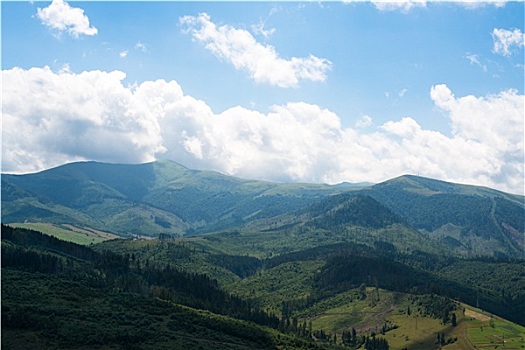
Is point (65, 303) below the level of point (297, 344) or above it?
above

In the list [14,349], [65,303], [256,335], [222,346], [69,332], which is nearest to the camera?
[14,349]

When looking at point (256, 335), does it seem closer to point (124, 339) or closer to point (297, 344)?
point (297, 344)

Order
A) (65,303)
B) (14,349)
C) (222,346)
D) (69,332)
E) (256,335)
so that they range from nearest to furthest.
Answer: (14,349)
(69,332)
(222,346)
(65,303)
(256,335)

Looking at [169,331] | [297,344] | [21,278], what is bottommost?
[297,344]

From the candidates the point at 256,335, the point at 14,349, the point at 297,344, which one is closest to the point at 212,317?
the point at 256,335

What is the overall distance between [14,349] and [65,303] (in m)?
58.0

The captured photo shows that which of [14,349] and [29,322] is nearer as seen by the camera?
[14,349]

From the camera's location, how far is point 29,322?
130000 mm

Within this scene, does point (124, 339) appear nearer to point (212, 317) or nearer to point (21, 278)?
point (212, 317)

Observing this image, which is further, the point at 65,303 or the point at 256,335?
the point at 256,335

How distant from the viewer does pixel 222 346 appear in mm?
152125

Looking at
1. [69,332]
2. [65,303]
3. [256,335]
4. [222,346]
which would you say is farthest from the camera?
[256,335]

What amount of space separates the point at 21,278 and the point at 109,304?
4603 cm

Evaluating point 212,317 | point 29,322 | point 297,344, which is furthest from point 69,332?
point 297,344
